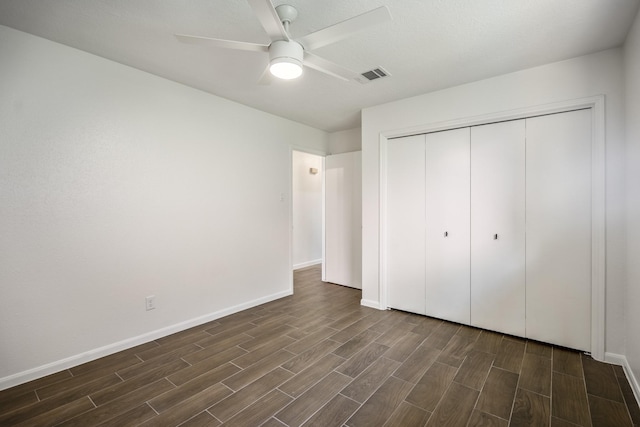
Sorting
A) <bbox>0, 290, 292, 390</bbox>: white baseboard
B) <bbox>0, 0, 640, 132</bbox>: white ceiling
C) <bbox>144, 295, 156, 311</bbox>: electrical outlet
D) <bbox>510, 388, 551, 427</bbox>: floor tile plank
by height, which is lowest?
<bbox>510, 388, 551, 427</bbox>: floor tile plank

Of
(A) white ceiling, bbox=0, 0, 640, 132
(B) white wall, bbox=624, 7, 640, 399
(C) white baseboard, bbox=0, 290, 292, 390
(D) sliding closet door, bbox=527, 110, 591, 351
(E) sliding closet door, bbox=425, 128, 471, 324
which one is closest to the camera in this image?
(A) white ceiling, bbox=0, 0, 640, 132

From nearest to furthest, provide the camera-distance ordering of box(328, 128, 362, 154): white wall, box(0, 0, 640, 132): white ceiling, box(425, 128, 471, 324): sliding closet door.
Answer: box(0, 0, 640, 132): white ceiling → box(425, 128, 471, 324): sliding closet door → box(328, 128, 362, 154): white wall

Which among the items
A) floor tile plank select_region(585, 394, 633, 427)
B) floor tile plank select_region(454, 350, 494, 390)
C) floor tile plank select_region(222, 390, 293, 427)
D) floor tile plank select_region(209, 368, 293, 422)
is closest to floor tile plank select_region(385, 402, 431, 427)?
floor tile plank select_region(454, 350, 494, 390)

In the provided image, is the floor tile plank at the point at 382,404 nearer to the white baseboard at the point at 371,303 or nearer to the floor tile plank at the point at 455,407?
the floor tile plank at the point at 455,407

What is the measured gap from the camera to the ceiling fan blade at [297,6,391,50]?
1.39 metres

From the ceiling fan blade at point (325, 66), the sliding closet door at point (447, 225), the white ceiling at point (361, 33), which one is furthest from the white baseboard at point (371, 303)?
the ceiling fan blade at point (325, 66)

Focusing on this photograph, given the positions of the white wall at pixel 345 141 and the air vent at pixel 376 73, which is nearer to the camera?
the air vent at pixel 376 73

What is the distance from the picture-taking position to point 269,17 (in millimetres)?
1477

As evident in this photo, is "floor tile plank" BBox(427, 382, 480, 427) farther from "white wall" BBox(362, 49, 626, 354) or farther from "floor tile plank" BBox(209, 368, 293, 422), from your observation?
"white wall" BBox(362, 49, 626, 354)

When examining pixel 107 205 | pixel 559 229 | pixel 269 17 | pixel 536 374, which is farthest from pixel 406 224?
pixel 107 205

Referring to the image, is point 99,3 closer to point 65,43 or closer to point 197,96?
point 65,43

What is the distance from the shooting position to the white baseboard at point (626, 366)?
75.7 inches

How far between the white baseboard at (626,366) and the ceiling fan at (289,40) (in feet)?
9.22

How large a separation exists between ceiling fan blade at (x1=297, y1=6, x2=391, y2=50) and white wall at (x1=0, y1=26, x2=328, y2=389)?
189 cm
